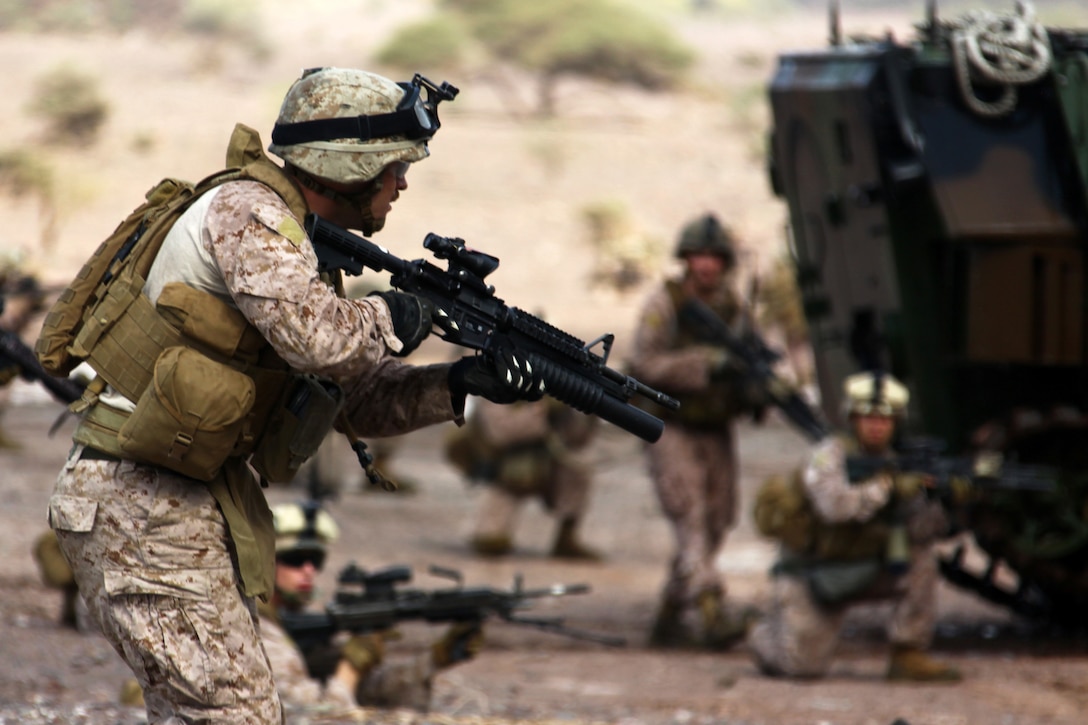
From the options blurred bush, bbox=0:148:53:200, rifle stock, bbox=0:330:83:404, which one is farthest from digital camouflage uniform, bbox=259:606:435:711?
blurred bush, bbox=0:148:53:200

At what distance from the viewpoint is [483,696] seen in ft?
23.0

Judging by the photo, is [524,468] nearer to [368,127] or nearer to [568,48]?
[368,127]

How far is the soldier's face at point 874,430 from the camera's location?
280 inches

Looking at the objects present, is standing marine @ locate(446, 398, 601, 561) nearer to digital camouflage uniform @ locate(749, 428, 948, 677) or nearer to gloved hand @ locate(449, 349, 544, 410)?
digital camouflage uniform @ locate(749, 428, 948, 677)

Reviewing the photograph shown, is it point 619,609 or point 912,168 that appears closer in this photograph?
point 912,168

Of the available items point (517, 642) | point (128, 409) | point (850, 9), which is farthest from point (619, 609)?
point (850, 9)

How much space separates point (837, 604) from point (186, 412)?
438 centimetres

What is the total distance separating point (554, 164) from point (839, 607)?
85.9ft

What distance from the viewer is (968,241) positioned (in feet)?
25.9

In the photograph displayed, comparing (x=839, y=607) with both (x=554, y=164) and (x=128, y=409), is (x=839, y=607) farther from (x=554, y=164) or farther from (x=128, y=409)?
(x=554, y=164)

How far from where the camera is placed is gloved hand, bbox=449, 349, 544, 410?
3.78 meters

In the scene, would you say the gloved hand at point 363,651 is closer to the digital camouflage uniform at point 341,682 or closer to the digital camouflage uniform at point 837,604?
the digital camouflage uniform at point 341,682

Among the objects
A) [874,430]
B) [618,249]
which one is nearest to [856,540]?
[874,430]

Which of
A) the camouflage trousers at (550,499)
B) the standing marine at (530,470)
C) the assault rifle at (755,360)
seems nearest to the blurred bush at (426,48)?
the standing marine at (530,470)
